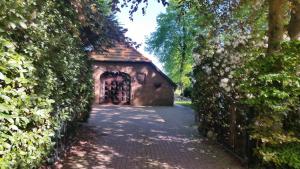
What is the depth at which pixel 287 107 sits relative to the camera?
6.67 meters

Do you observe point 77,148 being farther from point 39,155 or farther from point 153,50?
point 153,50

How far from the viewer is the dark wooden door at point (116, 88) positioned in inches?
1223

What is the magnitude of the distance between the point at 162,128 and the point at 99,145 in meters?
4.89

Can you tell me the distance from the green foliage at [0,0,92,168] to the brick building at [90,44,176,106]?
21.4 m

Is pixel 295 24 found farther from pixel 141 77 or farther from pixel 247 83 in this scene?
pixel 141 77

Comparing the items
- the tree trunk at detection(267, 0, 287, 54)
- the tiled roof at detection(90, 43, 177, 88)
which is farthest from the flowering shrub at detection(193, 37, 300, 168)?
the tiled roof at detection(90, 43, 177, 88)

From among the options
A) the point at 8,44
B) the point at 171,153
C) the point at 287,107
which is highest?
the point at 8,44

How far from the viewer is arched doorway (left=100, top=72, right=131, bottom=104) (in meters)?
31.0

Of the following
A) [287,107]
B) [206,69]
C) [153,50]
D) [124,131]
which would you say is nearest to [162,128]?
[124,131]

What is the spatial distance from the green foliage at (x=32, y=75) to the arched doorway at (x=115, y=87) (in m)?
21.7

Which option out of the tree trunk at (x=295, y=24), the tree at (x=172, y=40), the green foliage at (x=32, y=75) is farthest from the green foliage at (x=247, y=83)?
the tree at (x=172, y=40)

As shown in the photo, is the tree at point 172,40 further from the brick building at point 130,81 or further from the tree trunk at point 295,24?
the tree trunk at point 295,24

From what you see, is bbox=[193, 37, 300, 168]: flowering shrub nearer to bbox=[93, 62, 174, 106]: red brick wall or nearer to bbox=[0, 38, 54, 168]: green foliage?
bbox=[0, 38, 54, 168]: green foliage

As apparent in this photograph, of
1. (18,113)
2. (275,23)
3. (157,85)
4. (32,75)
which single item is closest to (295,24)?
(275,23)
